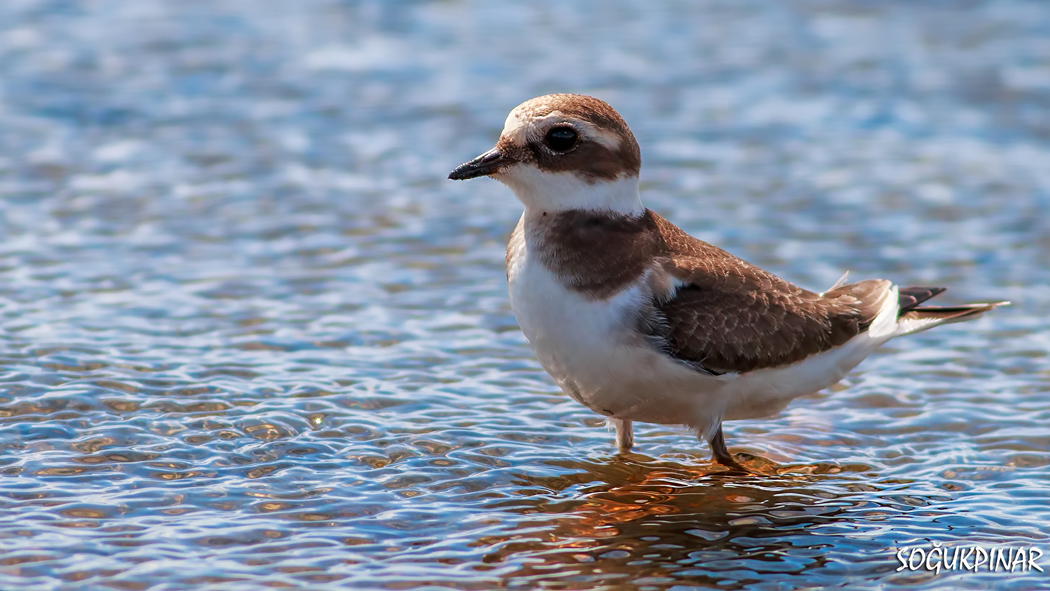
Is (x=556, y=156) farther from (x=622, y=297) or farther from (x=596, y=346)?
(x=596, y=346)

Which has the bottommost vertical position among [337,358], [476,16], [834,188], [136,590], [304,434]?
[136,590]

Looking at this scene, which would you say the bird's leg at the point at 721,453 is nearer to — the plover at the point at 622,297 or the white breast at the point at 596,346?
the plover at the point at 622,297

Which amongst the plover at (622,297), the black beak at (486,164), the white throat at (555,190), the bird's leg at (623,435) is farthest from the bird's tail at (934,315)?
the black beak at (486,164)

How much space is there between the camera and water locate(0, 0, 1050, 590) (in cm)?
579

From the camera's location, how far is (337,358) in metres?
7.87

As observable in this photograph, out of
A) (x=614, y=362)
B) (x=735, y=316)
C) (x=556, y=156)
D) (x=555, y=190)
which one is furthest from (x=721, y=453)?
(x=556, y=156)

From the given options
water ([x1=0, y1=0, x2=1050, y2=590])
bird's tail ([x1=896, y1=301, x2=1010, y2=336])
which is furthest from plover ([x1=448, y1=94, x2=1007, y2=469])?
bird's tail ([x1=896, y1=301, x2=1010, y2=336])

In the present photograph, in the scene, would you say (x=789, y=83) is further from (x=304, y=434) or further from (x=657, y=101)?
(x=304, y=434)

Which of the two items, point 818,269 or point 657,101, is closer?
point 818,269

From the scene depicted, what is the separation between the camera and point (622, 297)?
6.01 meters

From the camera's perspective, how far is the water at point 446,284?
19.0ft

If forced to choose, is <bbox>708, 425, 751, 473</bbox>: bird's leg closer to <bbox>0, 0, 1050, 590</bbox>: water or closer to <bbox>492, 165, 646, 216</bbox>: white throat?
<bbox>0, 0, 1050, 590</bbox>: water

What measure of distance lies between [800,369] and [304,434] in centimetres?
277

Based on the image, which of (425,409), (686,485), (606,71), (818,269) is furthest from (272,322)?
(606,71)
